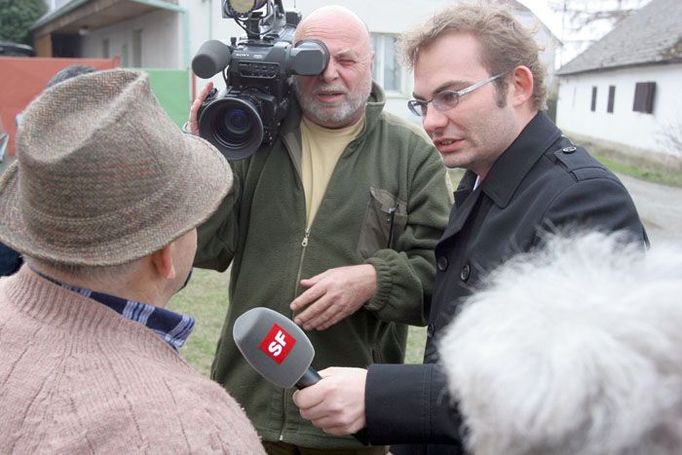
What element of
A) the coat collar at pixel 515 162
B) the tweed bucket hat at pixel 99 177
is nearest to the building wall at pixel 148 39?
the coat collar at pixel 515 162

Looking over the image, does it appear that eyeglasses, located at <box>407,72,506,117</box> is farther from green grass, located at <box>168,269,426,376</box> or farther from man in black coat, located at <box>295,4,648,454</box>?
green grass, located at <box>168,269,426,376</box>

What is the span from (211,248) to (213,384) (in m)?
1.16

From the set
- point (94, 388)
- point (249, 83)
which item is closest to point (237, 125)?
point (249, 83)

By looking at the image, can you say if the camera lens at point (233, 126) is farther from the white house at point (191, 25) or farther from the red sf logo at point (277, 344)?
the white house at point (191, 25)

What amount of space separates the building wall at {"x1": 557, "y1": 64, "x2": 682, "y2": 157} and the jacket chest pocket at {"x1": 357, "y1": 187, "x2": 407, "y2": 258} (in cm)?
1879

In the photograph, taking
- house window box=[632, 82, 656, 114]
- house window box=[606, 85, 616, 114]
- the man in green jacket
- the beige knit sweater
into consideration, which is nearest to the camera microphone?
the man in green jacket

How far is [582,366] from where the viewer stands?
76 cm

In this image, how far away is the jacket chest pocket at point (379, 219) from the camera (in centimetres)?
248

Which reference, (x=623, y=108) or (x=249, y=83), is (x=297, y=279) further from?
(x=623, y=108)

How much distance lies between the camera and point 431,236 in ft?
8.16

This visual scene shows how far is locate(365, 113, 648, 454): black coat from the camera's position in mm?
1640

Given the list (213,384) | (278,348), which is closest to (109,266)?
(213,384)

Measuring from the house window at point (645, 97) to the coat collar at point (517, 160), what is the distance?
23.0 meters

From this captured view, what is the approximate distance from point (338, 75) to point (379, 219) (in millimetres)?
519
